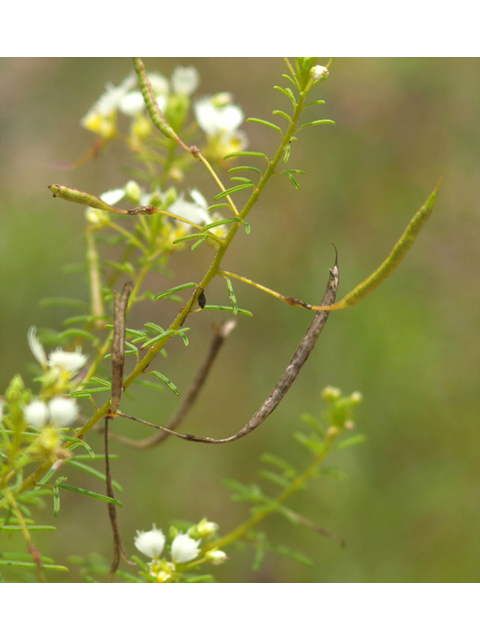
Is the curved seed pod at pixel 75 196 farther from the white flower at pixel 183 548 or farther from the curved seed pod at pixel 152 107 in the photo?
the white flower at pixel 183 548

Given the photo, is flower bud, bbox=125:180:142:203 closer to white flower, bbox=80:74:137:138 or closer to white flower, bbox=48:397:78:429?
white flower, bbox=80:74:137:138

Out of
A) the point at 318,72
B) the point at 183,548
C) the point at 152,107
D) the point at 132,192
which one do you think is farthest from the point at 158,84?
the point at 183,548

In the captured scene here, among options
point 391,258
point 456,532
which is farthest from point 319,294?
point 391,258

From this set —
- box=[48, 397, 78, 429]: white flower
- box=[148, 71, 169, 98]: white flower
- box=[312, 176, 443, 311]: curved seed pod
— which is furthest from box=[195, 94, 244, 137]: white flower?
box=[48, 397, 78, 429]: white flower

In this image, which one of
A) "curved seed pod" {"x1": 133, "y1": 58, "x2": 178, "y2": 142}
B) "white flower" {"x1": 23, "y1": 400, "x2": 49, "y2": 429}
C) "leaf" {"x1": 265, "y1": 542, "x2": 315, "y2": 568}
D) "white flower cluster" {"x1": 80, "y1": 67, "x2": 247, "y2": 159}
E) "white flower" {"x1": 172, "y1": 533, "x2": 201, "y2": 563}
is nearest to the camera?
"white flower" {"x1": 23, "y1": 400, "x2": 49, "y2": 429}

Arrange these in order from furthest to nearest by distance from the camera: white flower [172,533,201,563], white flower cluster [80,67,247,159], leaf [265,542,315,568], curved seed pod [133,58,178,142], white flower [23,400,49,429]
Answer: leaf [265,542,315,568]
white flower cluster [80,67,247,159]
white flower [172,533,201,563]
curved seed pod [133,58,178,142]
white flower [23,400,49,429]

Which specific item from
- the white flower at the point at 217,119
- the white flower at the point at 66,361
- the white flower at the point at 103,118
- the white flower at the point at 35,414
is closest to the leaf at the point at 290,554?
the white flower at the point at 66,361
